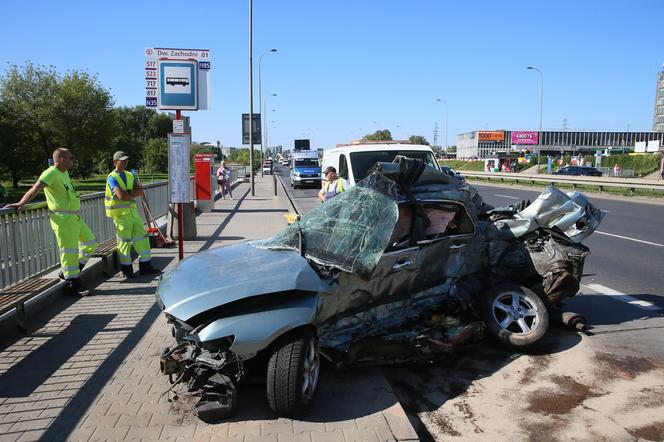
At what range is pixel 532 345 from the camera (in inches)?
190

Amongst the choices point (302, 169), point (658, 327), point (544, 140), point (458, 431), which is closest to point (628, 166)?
point (302, 169)

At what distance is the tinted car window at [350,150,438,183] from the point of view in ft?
36.2

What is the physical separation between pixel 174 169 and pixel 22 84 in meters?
41.1

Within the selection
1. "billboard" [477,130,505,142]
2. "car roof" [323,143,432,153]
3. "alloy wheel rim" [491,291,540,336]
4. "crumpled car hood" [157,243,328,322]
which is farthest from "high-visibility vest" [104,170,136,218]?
"billboard" [477,130,505,142]

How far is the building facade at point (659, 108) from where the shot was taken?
342ft

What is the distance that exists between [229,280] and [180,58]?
17.0ft

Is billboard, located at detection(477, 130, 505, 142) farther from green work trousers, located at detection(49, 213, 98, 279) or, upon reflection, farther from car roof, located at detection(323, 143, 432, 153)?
green work trousers, located at detection(49, 213, 98, 279)

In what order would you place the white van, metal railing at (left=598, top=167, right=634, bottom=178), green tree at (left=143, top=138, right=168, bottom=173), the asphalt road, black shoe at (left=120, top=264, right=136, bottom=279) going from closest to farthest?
the asphalt road
black shoe at (left=120, top=264, right=136, bottom=279)
the white van
metal railing at (left=598, top=167, right=634, bottom=178)
green tree at (left=143, top=138, right=168, bottom=173)

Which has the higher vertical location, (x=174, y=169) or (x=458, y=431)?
(x=174, y=169)

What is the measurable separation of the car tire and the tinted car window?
7633 millimetres

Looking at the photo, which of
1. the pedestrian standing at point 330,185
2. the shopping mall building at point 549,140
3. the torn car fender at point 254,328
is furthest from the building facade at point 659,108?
the torn car fender at point 254,328

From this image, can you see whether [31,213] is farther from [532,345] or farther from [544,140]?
[544,140]

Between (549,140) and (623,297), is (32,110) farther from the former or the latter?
(549,140)

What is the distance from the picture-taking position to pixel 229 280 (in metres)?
3.71
